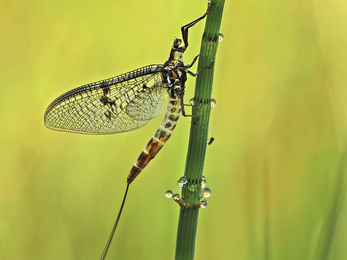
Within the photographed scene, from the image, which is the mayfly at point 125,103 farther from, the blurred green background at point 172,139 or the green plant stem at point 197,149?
the green plant stem at point 197,149

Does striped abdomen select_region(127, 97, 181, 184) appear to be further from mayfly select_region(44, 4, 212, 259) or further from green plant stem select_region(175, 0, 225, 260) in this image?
green plant stem select_region(175, 0, 225, 260)

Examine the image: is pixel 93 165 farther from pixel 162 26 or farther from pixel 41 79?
pixel 162 26

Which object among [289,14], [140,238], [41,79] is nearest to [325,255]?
[140,238]

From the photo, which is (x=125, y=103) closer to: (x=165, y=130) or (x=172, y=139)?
(x=165, y=130)

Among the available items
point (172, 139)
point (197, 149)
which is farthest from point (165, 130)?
point (172, 139)

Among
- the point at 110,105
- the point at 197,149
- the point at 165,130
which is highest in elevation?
the point at 110,105

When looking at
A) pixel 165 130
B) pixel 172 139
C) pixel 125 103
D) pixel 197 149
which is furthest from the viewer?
pixel 172 139
